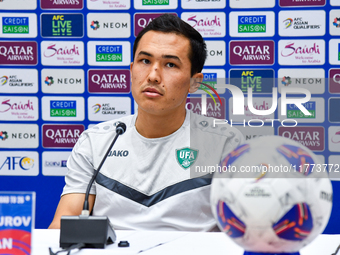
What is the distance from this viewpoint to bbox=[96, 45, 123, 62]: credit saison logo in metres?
1.87

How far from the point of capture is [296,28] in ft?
5.88

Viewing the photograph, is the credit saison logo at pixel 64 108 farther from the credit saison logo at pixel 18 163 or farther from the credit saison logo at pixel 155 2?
the credit saison logo at pixel 155 2

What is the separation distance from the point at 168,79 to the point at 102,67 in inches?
31.7

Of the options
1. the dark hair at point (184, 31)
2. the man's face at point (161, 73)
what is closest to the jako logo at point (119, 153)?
the man's face at point (161, 73)

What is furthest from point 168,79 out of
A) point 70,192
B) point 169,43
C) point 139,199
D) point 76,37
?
point 76,37

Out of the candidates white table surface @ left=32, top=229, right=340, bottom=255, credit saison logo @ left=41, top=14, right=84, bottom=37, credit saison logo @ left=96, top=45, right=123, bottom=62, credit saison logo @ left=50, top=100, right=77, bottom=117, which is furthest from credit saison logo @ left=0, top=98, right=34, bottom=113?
white table surface @ left=32, top=229, right=340, bottom=255

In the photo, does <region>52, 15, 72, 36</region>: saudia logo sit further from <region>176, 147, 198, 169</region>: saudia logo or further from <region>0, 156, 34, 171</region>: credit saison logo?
<region>176, 147, 198, 169</region>: saudia logo

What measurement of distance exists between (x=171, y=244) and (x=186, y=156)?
0.46m

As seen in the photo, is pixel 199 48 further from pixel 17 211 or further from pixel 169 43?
pixel 17 211

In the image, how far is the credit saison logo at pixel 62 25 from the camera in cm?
188

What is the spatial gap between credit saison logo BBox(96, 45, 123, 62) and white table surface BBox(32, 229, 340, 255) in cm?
117

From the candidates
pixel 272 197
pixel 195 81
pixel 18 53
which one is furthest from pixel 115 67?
pixel 272 197

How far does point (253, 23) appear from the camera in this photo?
1.80m

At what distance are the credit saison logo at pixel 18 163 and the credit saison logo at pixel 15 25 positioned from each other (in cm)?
72
